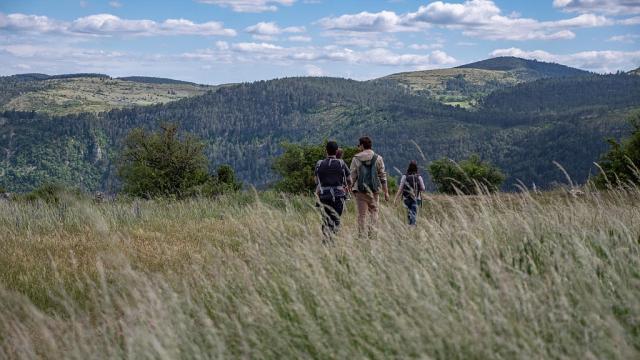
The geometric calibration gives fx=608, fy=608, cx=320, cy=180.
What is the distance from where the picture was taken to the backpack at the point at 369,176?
10836 mm

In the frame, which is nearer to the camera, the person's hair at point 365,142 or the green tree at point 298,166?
the person's hair at point 365,142

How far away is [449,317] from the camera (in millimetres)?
3502

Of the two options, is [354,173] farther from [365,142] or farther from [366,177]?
[365,142]

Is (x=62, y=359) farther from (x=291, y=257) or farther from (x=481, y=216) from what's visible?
(x=481, y=216)

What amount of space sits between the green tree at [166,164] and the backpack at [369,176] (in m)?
35.1

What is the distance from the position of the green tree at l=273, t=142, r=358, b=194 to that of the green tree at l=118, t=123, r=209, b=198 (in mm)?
7319

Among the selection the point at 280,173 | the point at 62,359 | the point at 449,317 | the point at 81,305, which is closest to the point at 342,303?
the point at 449,317

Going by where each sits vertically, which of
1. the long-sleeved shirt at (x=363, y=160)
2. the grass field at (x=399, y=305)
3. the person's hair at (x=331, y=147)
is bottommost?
the grass field at (x=399, y=305)

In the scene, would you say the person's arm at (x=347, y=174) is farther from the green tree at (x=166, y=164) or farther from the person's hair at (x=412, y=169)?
the green tree at (x=166, y=164)

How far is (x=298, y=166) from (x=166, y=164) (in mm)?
12424

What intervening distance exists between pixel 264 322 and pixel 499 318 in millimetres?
1718

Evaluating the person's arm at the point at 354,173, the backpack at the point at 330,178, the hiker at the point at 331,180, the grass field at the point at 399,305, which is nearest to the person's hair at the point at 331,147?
the hiker at the point at 331,180

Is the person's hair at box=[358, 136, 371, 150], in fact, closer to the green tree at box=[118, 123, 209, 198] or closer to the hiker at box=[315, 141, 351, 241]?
the hiker at box=[315, 141, 351, 241]

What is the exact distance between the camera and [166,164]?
4694 cm
